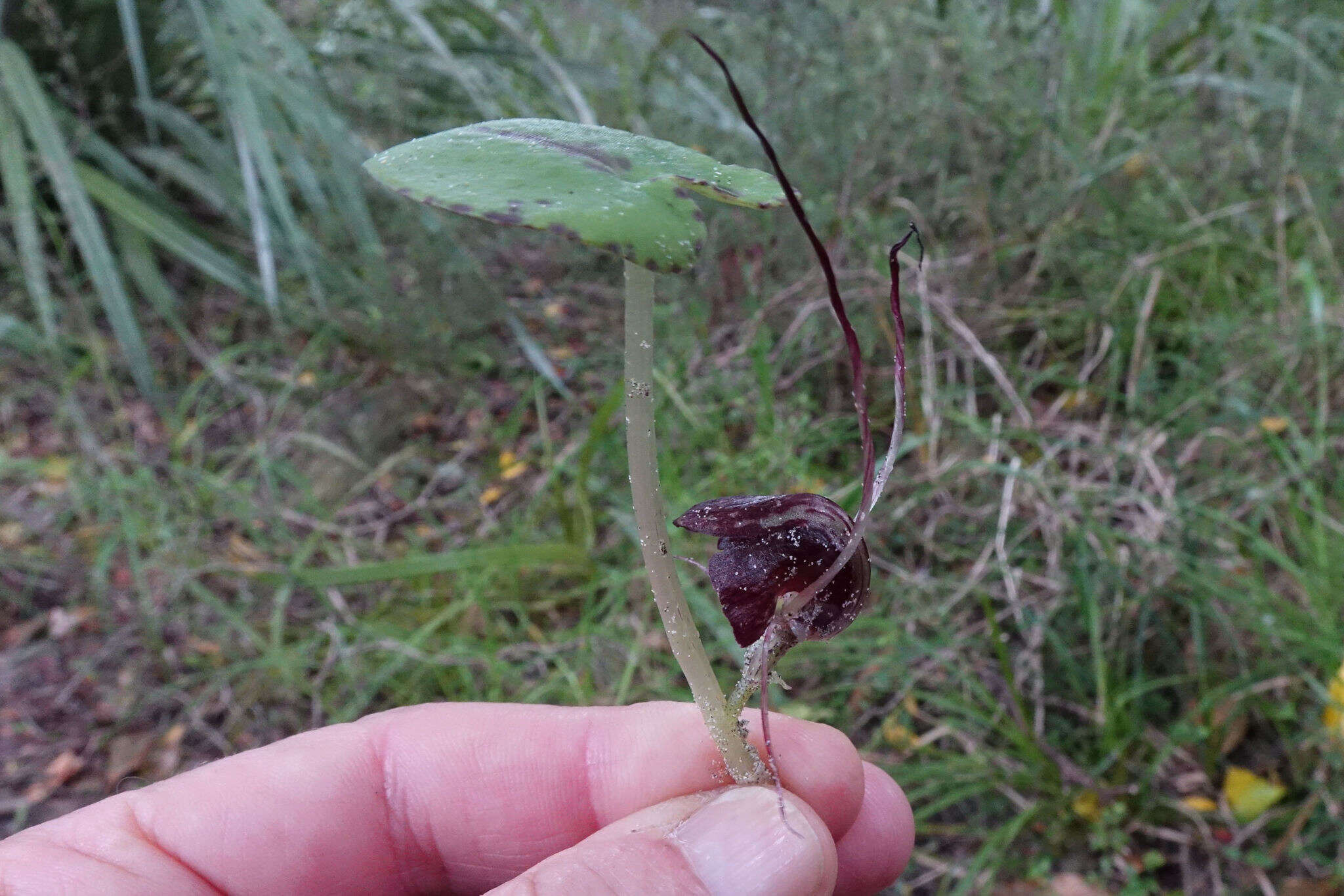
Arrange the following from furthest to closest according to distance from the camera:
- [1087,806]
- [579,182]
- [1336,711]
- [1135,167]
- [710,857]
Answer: [1135,167], [1087,806], [1336,711], [710,857], [579,182]

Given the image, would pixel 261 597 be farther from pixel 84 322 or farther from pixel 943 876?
pixel 943 876

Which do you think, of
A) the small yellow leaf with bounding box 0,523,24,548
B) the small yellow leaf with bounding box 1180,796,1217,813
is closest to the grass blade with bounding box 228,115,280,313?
the small yellow leaf with bounding box 0,523,24,548

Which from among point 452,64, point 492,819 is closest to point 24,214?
point 452,64

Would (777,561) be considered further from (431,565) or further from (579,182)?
(431,565)

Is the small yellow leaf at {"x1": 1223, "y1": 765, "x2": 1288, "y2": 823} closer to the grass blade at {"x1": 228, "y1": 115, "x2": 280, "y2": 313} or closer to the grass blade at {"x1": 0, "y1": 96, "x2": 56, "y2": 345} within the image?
the grass blade at {"x1": 228, "y1": 115, "x2": 280, "y2": 313}

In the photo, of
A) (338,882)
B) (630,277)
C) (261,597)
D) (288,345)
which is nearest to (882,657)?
(338,882)

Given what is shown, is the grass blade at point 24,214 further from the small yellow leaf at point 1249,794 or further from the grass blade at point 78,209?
the small yellow leaf at point 1249,794
